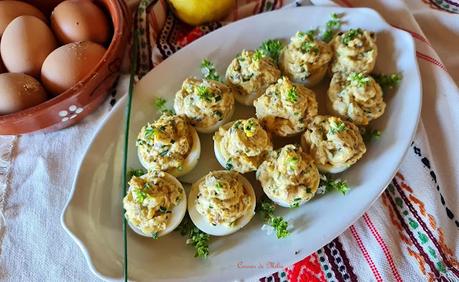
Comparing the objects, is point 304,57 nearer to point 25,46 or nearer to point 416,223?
point 416,223

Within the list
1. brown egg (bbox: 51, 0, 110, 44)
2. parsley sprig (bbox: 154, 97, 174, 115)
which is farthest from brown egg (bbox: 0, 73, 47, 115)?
parsley sprig (bbox: 154, 97, 174, 115)

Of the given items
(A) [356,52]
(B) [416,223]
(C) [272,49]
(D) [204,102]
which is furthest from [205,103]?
(B) [416,223]

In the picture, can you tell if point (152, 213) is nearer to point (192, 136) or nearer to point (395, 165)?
point (192, 136)

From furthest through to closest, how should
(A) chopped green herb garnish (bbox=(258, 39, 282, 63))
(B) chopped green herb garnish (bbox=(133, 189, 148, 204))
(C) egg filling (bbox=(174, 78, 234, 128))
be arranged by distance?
1. (A) chopped green herb garnish (bbox=(258, 39, 282, 63))
2. (C) egg filling (bbox=(174, 78, 234, 128))
3. (B) chopped green herb garnish (bbox=(133, 189, 148, 204))

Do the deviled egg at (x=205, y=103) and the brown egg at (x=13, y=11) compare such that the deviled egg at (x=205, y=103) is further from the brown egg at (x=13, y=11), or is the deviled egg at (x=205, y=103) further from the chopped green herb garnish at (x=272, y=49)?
the brown egg at (x=13, y=11)

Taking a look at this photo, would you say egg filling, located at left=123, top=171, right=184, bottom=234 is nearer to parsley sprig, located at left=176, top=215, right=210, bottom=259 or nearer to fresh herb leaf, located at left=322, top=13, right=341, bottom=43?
parsley sprig, located at left=176, top=215, right=210, bottom=259

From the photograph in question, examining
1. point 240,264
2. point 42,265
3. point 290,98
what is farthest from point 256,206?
point 42,265
